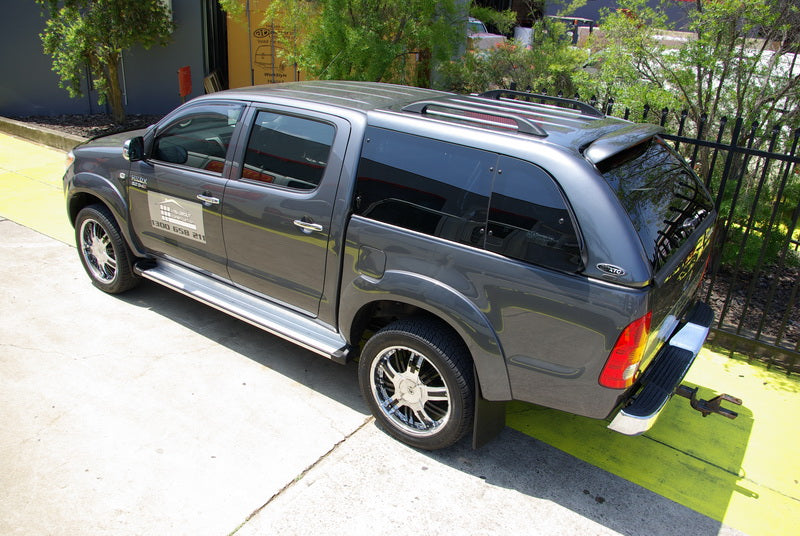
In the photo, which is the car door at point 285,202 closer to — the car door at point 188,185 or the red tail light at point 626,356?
the car door at point 188,185

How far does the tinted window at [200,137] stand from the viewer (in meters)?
4.13

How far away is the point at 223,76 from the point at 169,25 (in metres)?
1.43

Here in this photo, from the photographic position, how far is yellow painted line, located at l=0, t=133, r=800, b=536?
3328mm

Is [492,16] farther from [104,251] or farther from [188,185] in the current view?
[104,251]

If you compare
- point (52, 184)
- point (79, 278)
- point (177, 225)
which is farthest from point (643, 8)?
point (52, 184)

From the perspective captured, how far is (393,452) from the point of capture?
11.7 ft

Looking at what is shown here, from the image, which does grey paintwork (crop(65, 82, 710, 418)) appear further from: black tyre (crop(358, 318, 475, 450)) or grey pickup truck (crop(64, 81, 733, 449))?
black tyre (crop(358, 318, 475, 450))

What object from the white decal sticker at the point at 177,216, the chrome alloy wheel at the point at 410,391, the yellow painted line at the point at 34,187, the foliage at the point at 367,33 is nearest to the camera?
the chrome alloy wheel at the point at 410,391

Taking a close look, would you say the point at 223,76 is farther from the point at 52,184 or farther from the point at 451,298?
Result: the point at 451,298

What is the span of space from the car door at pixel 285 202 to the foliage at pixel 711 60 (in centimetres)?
341

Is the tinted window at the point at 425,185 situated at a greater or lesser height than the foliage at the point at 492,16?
lesser

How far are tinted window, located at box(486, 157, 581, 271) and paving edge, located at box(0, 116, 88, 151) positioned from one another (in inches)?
327

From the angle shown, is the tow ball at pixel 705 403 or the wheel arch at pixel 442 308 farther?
the tow ball at pixel 705 403

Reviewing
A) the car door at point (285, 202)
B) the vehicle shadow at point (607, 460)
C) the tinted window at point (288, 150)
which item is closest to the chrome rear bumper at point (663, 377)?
the vehicle shadow at point (607, 460)
